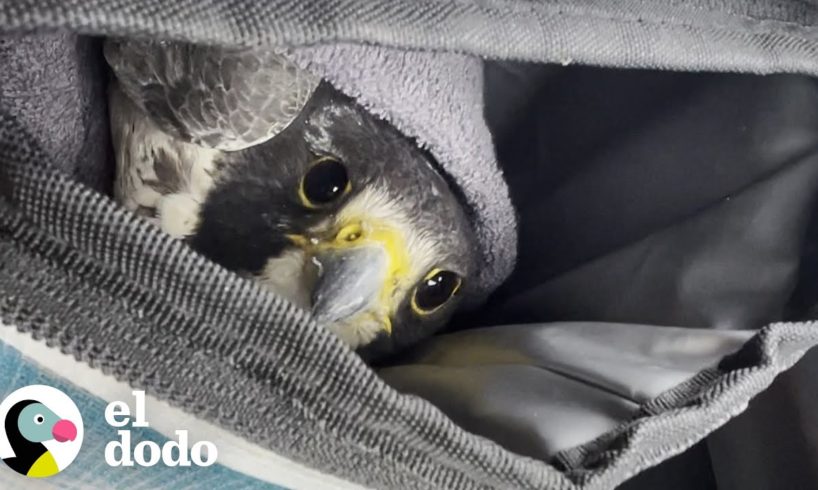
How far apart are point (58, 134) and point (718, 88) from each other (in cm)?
61

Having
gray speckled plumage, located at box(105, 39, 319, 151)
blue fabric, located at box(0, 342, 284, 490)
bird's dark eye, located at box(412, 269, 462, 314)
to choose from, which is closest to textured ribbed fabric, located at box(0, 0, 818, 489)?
blue fabric, located at box(0, 342, 284, 490)

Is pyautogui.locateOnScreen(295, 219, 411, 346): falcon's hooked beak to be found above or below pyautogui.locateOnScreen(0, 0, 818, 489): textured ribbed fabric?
above

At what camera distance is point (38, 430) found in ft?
1.67

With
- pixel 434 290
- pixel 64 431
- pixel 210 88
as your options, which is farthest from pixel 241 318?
pixel 434 290

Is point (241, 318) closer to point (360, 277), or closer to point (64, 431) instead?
point (64, 431)

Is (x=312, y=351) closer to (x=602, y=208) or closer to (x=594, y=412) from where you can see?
(x=594, y=412)

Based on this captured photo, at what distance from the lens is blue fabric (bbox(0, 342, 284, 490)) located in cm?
51

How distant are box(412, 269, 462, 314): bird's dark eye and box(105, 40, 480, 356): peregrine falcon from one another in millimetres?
56

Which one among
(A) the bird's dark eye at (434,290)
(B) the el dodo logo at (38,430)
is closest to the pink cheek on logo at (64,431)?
(B) the el dodo logo at (38,430)

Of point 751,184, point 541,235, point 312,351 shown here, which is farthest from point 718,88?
point 312,351

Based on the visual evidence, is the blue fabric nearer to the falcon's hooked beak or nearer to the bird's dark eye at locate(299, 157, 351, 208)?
the falcon's hooked beak

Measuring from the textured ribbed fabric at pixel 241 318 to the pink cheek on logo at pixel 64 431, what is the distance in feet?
0.17

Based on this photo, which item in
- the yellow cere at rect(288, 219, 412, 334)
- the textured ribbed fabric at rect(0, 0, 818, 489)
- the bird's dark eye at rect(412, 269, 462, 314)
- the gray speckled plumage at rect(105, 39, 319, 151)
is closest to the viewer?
the textured ribbed fabric at rect(0, 0, 818, 489)

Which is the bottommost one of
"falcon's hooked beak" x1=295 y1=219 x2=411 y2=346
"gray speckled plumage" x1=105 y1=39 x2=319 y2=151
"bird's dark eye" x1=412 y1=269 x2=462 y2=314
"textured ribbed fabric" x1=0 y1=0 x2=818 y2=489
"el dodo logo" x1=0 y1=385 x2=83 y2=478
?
"el dodo logo" x1=0 y1=385 x2=83 y2=478
